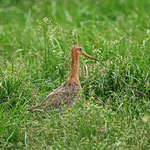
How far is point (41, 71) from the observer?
6375 mm

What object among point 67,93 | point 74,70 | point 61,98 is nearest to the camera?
point 61,98

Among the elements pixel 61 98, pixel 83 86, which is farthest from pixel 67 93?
pixel 83 86

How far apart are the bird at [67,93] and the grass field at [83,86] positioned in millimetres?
146

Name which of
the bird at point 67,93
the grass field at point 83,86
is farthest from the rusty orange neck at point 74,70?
the grass field at point 83,86

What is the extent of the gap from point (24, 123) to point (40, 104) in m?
0.52

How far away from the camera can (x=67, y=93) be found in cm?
532

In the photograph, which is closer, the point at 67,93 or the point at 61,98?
the point at 61,98

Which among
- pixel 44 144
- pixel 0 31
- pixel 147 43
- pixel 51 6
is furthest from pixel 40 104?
pixel 51 6

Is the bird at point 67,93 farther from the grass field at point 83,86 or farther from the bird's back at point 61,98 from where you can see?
the grass field at point 83,86

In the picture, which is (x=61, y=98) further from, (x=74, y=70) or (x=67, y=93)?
(x=74, y=70)

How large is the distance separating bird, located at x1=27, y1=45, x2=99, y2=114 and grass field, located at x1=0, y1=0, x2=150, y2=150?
15 cm

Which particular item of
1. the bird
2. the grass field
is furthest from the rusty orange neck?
the grass field

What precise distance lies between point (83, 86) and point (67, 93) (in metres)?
0.39

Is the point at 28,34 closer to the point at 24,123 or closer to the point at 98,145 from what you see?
the point at 24,123
